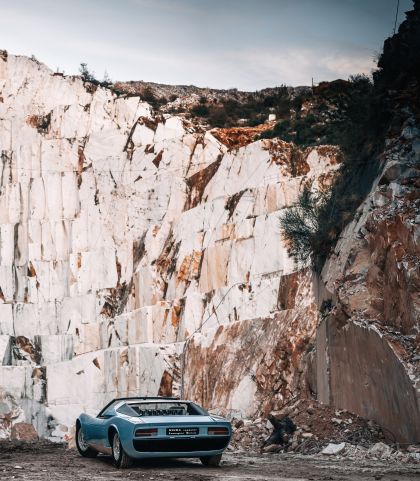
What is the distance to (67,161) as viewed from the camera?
48781mm

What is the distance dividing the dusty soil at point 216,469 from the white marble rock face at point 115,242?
37.5ft

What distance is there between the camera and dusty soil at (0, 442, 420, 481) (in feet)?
34.6

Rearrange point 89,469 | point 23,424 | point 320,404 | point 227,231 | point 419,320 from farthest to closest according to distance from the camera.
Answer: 1. point 23,424
2. point 227,231
3. point 320,404
4. point 419,320
5. point 89,469

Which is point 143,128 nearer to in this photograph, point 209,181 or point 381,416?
point 209,181

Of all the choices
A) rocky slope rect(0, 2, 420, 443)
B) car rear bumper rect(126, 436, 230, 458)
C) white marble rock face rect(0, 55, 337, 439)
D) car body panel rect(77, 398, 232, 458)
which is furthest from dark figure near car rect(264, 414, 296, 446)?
white marble rock face rect(0, 55, 337, 439)

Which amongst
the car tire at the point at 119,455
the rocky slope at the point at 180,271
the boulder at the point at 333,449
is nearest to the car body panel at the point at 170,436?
the car tire at the point at 119,455

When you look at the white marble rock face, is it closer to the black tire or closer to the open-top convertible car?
the black tire

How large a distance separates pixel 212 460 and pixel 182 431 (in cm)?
93

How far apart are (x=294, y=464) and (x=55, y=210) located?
120 ft

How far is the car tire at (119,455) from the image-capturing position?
12281 mm

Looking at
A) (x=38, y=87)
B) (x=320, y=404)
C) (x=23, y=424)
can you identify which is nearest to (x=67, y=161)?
(x=38, y=87)

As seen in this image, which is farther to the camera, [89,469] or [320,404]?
[320,404]

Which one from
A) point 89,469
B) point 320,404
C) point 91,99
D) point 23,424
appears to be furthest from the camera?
point 91,99

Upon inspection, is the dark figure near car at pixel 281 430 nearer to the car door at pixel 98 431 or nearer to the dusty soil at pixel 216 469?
the dusty soil at pixel 216 469
